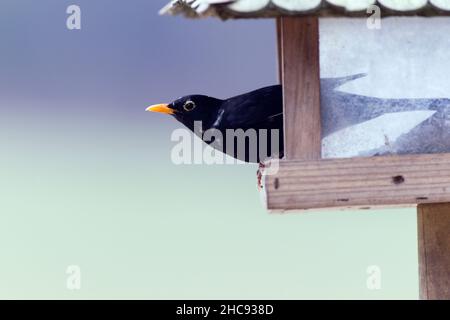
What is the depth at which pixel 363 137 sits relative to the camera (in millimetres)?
2820

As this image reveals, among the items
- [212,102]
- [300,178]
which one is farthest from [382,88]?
[212,102]

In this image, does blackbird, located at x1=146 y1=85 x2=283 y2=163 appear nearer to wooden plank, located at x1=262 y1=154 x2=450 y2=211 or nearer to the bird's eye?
the bird's eye

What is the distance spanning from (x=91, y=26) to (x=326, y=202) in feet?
11.1

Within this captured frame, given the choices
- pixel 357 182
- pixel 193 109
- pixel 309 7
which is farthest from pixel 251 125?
pixel 309 7

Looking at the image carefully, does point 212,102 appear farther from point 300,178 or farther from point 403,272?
point 403,272

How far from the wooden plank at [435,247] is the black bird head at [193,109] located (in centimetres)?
82

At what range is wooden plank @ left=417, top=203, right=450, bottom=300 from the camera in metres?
3.17

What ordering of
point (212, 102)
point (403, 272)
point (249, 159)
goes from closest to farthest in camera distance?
1. point (249, 159)
2. point (212, 102)
3. point (403, 272)

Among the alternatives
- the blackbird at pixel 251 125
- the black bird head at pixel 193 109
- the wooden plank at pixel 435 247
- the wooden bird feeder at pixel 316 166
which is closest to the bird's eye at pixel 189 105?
the black bird head at pixel 193 109

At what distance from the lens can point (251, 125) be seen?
10.5ft

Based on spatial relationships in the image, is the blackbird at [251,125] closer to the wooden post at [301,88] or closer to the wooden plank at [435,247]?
the wooden post at [301,88]

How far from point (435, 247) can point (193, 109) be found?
101 cm

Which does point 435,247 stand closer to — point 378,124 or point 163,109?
point 378,124

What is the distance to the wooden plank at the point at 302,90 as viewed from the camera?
9.01ft
